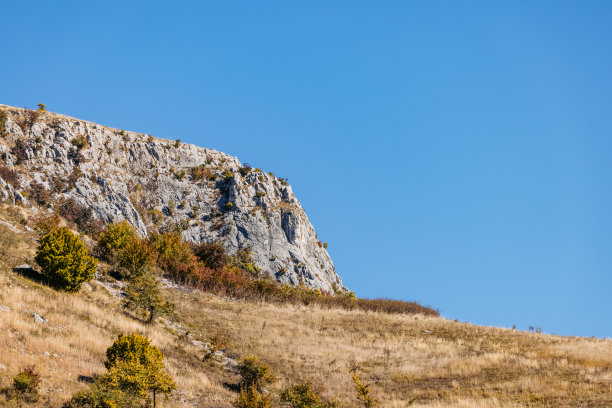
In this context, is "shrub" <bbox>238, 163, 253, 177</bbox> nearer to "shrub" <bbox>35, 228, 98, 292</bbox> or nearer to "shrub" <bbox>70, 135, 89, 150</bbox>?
"shrub" <bbox>70, 135, 89, 150</bbox>

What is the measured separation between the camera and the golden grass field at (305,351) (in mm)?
21297

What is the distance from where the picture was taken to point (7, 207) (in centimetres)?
4394

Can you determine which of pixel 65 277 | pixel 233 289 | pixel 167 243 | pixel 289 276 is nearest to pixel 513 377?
pixel 65 277

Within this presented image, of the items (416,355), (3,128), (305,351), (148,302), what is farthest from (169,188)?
(416,355)

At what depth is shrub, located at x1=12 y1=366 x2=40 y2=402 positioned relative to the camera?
16361 millimetres

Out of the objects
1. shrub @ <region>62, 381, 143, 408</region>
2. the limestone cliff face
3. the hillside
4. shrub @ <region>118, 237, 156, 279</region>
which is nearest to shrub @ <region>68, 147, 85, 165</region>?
the limestone cliff face

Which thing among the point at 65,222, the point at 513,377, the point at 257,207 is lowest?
the point at 513,377

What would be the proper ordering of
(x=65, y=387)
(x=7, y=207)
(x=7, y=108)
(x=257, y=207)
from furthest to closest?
(x=257, y=207) < (x=7, y=108) < (x=7, y=207) < (x=65, y=387)

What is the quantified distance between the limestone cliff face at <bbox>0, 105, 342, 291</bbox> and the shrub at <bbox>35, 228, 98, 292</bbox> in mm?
30394

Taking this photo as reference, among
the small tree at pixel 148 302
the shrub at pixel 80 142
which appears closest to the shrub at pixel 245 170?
the shrub at pixel 80 142

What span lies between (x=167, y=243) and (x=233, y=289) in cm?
909

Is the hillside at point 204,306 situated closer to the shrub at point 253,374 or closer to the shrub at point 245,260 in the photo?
the shrub at point 245,260

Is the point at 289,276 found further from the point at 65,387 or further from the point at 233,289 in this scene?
the point at 65,387

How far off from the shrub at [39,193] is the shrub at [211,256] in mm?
18223
